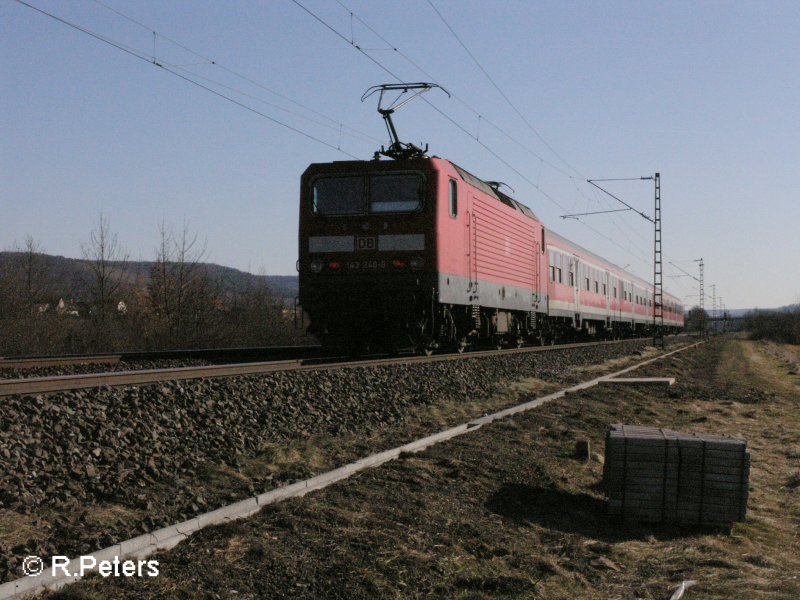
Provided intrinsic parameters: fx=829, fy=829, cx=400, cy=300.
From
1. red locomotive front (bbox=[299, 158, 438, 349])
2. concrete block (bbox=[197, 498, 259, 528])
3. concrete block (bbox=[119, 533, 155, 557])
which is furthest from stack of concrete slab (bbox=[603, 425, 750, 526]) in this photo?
red locomotive front (bbox=[299, 158, 438, 349])

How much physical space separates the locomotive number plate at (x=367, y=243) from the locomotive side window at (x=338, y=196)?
0.55 metres

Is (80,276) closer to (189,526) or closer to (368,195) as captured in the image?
(368,195)

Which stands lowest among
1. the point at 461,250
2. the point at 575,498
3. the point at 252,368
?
the point at 575,498

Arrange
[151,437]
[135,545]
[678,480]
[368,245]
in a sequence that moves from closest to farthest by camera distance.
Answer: [135,545]
[678,480]
[151,437]
[368,245]

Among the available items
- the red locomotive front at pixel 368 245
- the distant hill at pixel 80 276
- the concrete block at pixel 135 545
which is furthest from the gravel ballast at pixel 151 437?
the distant hill at pixel 80 276

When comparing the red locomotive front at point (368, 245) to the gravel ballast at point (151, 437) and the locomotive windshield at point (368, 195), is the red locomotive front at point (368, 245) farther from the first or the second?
the gravel ballast at point (151, 437)

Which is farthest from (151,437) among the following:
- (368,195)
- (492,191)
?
(492,191)

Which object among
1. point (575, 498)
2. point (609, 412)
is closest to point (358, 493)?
→ point (575, 498)

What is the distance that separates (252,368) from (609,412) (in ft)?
17.9

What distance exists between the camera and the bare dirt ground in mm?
4512

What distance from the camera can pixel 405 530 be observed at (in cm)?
552

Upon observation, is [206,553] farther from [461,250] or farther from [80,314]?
[80,314]

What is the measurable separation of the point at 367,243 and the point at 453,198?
2.05 m

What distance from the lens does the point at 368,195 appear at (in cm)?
1599
